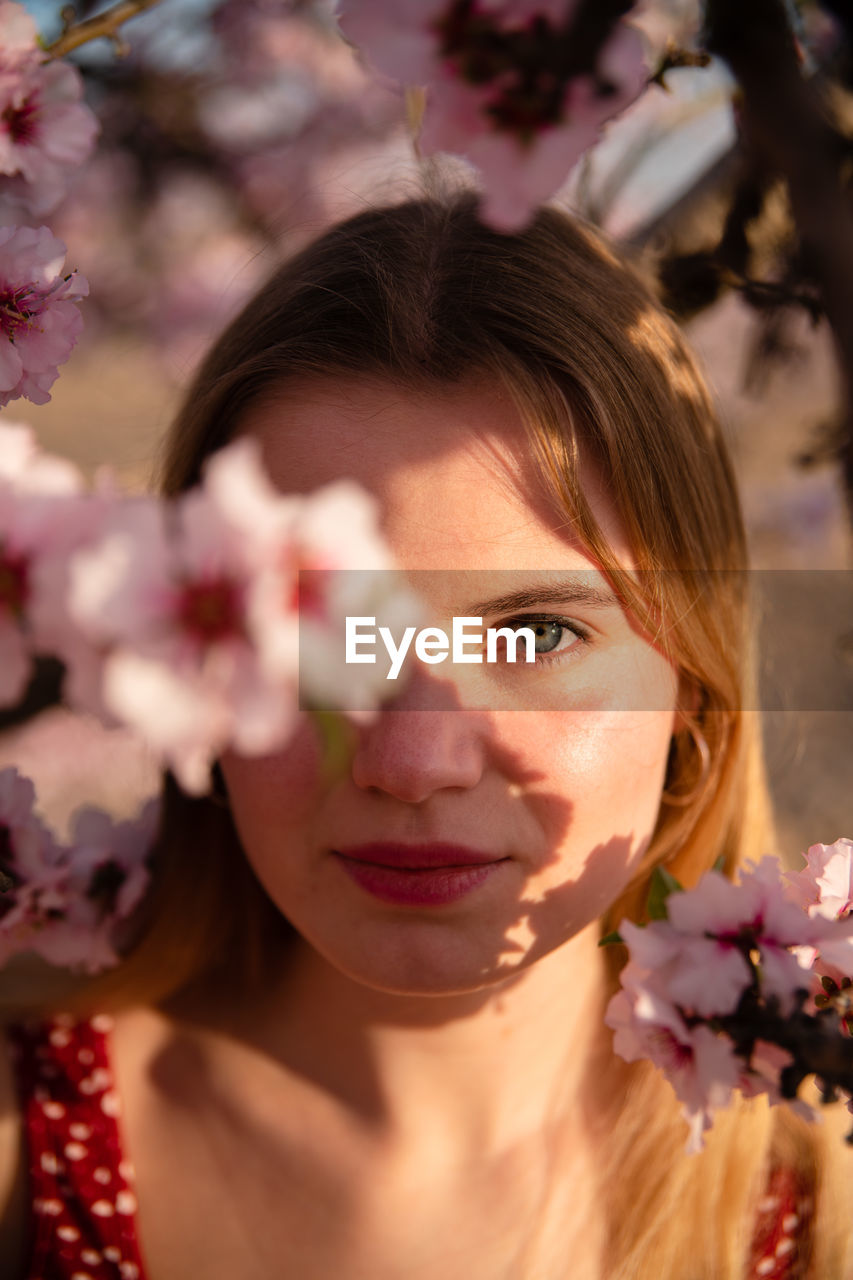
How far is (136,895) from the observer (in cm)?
136

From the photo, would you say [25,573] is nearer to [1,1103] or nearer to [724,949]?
[724,949]

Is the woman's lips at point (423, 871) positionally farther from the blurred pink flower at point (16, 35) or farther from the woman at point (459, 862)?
the blurred pink flower at point (16, 35)

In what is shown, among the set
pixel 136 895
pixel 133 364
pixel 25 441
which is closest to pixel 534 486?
pixel 25 441

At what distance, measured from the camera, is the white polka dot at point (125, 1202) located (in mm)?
1305

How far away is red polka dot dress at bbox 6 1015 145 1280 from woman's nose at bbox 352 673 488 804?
785 mm

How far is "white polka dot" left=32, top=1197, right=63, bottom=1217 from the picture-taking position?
4.27ft

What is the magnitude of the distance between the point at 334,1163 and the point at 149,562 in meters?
1.17

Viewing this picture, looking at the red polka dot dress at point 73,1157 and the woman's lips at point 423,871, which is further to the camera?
the red polka dot dress at point 73,1157

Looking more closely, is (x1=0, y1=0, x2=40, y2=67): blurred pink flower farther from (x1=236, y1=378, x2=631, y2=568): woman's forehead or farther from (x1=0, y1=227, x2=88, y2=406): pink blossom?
(x1=236, y1=378, x2=631, y2=568): woman's forehead

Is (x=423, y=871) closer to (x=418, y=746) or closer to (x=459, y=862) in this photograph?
(x=459, y=862)

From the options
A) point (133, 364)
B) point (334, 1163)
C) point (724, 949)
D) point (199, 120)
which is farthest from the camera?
point (133, 364)

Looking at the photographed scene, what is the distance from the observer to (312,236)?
140 centimetres

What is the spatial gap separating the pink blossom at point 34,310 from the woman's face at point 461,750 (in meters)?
0.29

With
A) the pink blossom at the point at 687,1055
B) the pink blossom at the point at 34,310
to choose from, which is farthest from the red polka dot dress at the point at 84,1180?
the pink blossom at the point at 34,310
